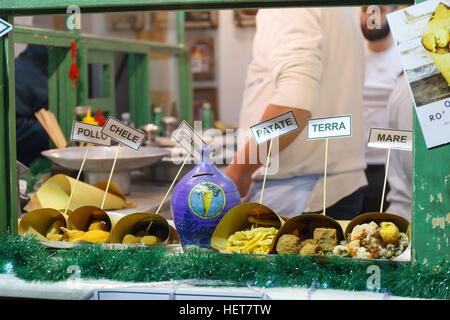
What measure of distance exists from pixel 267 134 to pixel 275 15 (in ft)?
3.31

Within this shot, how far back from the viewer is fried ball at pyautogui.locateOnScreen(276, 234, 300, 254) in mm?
1263

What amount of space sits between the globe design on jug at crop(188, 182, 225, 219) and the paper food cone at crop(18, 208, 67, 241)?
36cm

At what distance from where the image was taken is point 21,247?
1.33 m

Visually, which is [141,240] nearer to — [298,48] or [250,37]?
[298,48]

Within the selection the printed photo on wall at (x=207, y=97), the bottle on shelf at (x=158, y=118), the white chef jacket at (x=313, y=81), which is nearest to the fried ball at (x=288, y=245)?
the white chef jacket at (x=313, y=81)

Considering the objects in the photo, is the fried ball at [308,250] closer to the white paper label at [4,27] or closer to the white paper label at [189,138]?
the white paper label at [189,138]

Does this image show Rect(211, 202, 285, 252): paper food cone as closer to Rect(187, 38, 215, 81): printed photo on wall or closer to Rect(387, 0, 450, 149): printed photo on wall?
Rect(387, 0, 450, 149): printed photo on wall

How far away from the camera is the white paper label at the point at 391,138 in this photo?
137 cm

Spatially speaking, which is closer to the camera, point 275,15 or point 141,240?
point 141,240

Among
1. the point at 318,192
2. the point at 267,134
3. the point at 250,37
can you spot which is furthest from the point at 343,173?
the point at 250,37

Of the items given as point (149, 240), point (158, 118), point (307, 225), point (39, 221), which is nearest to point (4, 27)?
point (39, 221)

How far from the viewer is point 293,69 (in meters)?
2.14
